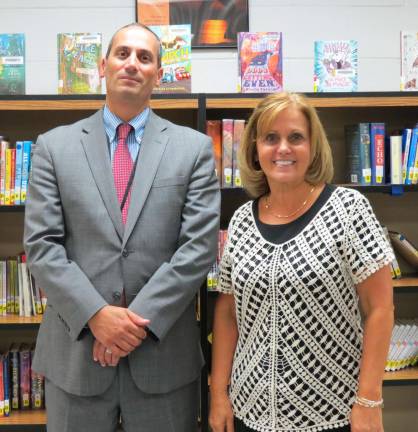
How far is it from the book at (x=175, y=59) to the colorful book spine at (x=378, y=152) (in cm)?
88

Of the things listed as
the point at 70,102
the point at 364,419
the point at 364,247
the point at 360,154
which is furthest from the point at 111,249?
the point at 360,154

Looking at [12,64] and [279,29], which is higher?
[279,29]

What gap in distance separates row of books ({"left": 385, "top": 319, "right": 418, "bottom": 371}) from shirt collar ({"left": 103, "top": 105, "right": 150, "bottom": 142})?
1.60 m

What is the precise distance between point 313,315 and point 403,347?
1.33 m

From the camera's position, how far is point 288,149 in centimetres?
148

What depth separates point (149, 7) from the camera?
2621 mm

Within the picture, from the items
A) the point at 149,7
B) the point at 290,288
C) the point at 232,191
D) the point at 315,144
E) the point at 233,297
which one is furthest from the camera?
the point at 149,7

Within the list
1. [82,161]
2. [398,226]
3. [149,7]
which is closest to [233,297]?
[82,161]

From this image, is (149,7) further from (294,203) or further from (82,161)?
(294,203)

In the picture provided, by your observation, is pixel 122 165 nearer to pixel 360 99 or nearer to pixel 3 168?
pixel 3 168

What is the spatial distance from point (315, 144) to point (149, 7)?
1.52 meters

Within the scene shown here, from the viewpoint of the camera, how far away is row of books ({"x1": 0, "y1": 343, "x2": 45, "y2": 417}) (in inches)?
96.3

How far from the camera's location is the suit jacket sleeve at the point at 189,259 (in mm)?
A: 1522

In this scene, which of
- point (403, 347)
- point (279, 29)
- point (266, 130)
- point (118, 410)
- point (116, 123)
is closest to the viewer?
point (266, 130)
